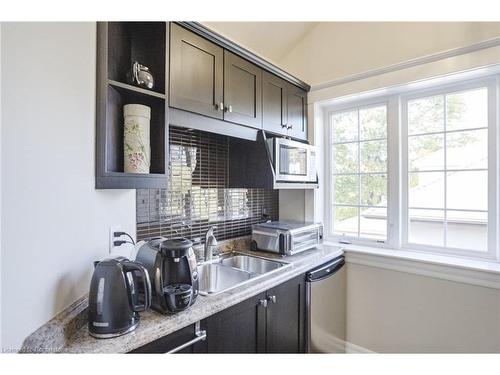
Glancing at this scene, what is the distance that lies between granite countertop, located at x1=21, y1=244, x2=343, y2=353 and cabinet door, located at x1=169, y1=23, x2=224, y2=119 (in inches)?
37.6

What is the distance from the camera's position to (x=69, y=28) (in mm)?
960

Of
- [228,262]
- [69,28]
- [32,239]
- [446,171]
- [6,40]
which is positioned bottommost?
[228,262]

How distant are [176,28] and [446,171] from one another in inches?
79.1

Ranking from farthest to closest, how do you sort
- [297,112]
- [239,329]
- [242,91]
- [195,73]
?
[297,112] → [242,91] → [195,73] → [239,329]

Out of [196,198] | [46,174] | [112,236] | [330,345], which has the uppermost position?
[46,174]

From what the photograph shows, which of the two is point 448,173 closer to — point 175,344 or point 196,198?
point 196,198

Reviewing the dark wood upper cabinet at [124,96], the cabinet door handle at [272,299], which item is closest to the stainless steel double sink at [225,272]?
the cabinet door handle at [272,299]

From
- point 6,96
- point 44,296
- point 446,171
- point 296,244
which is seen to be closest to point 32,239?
point 44,296

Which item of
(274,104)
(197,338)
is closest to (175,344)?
(197,338)

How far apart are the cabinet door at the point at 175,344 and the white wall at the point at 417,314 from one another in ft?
4.78

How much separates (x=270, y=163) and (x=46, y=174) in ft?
4.18

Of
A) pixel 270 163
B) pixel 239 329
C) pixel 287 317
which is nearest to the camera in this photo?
pixel 239 329

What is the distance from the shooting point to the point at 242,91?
173cm

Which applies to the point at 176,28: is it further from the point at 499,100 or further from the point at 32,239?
the point at 499,100
